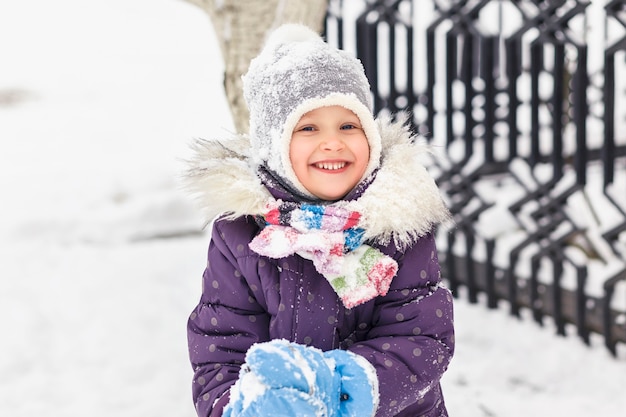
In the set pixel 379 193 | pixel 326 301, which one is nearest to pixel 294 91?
pixel 379 193

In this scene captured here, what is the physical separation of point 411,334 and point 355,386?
0.24 m

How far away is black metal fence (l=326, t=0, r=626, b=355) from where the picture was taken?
11.8 feet

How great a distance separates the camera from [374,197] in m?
2.02

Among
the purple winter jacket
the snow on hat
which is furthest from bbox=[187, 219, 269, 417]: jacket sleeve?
the snow on hat

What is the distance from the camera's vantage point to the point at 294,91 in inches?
78.7

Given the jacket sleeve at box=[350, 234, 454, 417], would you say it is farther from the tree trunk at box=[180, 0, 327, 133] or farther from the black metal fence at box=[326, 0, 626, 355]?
the black metal fence at box=[326, 0, 626, 355]

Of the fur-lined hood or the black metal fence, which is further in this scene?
the black metal fence

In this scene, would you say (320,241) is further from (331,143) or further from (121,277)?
(121,277)

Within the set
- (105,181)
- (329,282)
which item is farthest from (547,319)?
(105,181)

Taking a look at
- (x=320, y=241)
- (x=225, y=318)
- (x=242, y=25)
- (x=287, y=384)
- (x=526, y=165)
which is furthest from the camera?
(x=526, y=165)

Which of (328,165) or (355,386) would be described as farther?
(328,165)

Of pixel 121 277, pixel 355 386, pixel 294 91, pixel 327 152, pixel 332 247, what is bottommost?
pixel 121 277

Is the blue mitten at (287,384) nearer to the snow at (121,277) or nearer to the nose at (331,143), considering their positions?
the nose at (331,143)

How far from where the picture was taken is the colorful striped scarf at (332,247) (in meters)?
1.97
